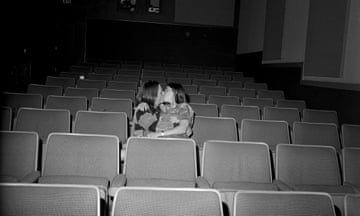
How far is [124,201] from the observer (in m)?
1.67

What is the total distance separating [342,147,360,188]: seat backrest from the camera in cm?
281

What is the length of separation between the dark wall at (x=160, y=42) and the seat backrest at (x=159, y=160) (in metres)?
9.98

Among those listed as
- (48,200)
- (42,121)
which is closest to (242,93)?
(42,121)

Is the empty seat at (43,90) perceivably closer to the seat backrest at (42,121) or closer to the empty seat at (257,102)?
the seat backrest at (42,121)

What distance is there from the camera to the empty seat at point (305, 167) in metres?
2.73

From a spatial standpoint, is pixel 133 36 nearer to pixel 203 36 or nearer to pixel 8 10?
pixel 203 36

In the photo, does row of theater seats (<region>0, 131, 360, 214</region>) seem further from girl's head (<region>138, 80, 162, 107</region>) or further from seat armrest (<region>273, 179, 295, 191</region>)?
girl's head (<region>138, 80, 162, 107</region>)

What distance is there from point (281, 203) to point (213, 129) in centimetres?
195

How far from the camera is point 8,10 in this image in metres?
6.02

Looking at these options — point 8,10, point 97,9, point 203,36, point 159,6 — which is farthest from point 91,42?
point 8,10

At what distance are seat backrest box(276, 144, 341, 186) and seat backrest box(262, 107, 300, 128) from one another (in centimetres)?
170

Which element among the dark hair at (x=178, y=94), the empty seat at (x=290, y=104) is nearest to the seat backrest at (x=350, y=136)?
the empty seat at (x=290, y=104)

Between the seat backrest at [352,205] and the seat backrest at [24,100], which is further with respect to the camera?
the seat backrest at [24,100]

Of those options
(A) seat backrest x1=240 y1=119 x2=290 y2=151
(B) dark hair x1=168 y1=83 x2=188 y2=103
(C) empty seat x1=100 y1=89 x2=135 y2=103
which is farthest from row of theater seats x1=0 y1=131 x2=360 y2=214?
(C) empty seat x1=100 y1=89 x2=135 y2=103
